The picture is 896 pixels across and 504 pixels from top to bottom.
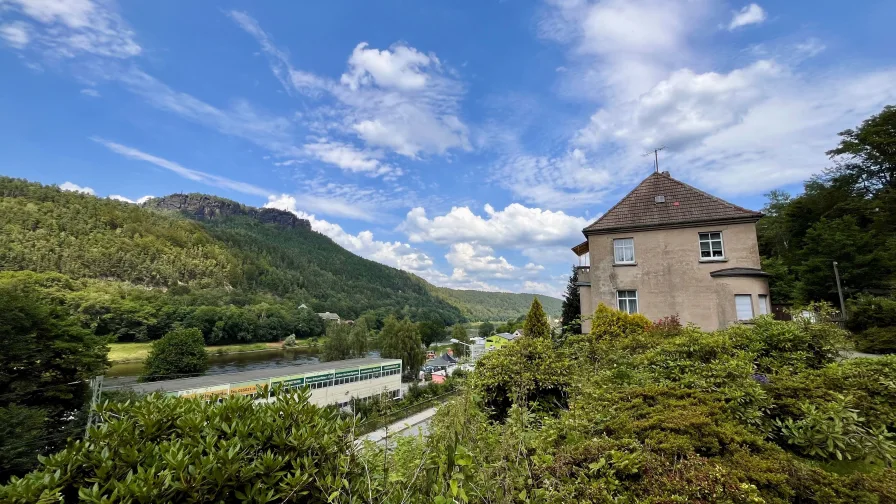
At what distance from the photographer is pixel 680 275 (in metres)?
14.5

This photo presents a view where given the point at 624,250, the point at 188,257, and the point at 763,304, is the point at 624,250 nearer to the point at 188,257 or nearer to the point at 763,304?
the point at 763,304

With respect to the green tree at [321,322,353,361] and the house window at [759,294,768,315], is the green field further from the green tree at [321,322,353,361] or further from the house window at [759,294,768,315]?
the house window at [759,294,768,315]

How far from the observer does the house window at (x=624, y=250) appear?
51.0ft

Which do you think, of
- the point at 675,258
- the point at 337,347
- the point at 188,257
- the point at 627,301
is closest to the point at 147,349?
the point at 337,347

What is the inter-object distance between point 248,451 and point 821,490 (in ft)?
12.9

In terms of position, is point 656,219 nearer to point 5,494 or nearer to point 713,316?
point 713,316

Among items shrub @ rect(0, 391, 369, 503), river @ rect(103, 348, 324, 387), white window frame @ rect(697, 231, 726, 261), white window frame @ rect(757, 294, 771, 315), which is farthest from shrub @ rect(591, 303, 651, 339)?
river @ rect(103, 348, 324, 387)

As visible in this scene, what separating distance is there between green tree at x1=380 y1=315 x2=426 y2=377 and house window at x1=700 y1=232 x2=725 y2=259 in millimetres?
36823

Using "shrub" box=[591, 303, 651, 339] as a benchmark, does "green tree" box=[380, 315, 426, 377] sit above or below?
below

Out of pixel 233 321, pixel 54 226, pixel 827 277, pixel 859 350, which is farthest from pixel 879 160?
pixel 54 226

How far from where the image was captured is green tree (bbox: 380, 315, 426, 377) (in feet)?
151

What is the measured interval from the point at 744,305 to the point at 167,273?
12842cm

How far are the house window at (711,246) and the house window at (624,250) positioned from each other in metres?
2.47

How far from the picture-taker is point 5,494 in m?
1.57
